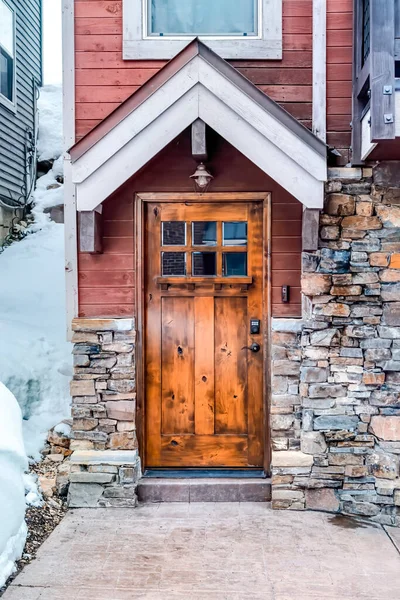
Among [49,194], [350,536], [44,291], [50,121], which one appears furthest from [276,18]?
[50,121]

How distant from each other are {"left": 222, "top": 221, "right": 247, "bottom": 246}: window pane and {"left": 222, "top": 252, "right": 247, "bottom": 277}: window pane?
0.28 feet

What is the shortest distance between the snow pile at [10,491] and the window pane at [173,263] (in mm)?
1530

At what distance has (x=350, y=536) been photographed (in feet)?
10.7

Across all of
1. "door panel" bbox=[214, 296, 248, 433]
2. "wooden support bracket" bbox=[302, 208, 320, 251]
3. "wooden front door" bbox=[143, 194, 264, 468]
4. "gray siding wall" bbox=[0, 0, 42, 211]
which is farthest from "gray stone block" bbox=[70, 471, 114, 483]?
"gray siding wall" bbox=[0, 0, 42, 211]

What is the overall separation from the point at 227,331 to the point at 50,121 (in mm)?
9224

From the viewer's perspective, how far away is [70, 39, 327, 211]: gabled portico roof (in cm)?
330

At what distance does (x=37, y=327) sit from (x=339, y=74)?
4.01m

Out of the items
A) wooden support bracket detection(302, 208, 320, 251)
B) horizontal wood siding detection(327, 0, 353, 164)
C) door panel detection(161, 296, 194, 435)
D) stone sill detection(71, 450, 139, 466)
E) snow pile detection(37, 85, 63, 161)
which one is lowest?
stone sill detection(71, 450, 139, 466)

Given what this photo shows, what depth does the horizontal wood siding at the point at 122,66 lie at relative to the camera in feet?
12.6

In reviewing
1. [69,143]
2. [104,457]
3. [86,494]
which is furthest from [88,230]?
[86,494]

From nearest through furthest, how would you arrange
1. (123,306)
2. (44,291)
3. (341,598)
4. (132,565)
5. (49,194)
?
1. (341,598)
2. (132,565)
3. (123,306)
4. (44,291)
5. (49,194)

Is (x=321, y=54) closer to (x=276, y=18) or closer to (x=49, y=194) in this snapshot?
(x=276, y=18)

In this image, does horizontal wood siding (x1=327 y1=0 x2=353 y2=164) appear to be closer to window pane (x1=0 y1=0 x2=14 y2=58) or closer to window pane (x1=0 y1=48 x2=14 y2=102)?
window pane (x1=0 y1=48 x2=14 y2=102)

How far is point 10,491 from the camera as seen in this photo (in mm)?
2709
